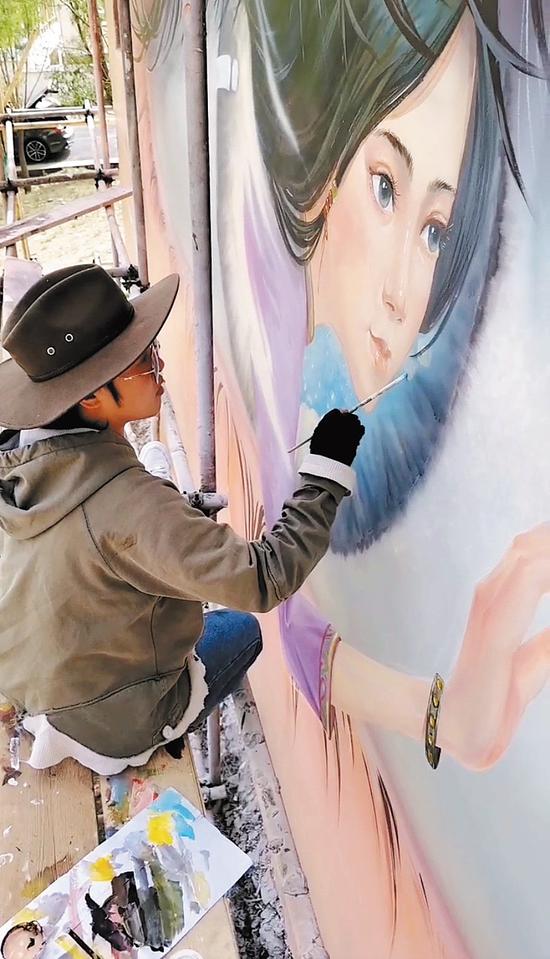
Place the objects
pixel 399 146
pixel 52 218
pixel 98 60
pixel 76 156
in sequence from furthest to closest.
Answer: pixel 76 156
pixel 98 60
pixel 52 218
pixel 399 146

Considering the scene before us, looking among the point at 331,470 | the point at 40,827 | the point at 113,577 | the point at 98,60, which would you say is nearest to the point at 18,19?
the point at 98,60

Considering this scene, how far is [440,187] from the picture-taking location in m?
1.05

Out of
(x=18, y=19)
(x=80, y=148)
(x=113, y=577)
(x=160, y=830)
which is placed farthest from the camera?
(x=80, y=148)

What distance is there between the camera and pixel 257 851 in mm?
2877

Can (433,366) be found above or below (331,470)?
above

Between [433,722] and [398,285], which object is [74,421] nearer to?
[398,285]

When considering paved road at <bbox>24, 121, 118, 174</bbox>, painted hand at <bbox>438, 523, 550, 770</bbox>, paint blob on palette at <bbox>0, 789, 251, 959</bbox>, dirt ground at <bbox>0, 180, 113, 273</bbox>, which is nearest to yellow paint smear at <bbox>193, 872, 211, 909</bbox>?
paint blob on palette at <bbox>0, 789, 251, 959</bbox>

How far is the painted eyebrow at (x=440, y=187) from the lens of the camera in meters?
1.03

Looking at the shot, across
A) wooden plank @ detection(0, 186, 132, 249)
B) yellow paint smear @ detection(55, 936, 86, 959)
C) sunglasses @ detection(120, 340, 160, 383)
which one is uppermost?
sunglasses @ detection(120, 340, 160, 383)

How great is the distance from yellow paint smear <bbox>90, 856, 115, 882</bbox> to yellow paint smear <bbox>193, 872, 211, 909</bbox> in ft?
0.57

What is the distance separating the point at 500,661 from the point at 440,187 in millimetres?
581

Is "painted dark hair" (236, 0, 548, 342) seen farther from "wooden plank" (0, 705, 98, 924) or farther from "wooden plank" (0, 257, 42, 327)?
"wooden plank" (0, 257, 42, 327)

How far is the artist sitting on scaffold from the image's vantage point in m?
1.46

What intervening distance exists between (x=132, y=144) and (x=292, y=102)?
2421mm
